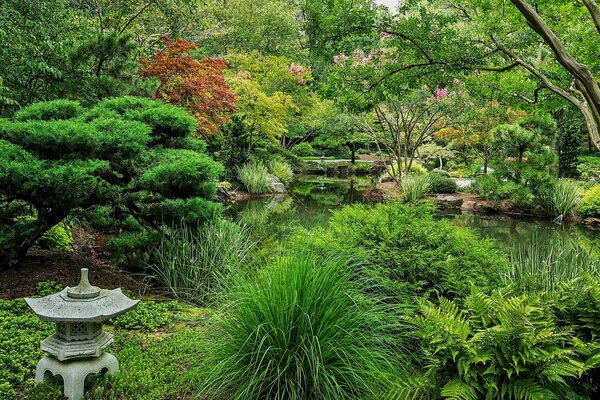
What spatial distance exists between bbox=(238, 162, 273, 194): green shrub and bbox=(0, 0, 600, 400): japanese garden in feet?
17.3

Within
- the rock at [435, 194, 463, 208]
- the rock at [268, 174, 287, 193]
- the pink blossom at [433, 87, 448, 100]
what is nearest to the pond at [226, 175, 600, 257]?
the rock at [268, 174, 287, 193]

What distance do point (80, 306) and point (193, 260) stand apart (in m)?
2.40

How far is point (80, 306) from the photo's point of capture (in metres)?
2.45

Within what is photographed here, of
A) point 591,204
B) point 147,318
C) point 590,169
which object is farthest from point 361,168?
point 147,318

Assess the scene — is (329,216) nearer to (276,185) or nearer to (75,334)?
(276,185)

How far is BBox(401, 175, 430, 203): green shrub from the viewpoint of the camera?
14328 millimetres

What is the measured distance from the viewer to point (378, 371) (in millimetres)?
2396

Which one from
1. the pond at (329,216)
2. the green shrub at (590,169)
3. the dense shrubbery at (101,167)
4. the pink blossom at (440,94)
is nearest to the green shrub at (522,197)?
the pond at (329,216)

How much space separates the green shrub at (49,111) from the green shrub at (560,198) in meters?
12.4

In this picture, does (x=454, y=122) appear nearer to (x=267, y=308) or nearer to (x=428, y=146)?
(x=428, y=146)

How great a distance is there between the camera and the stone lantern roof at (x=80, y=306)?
2.40m

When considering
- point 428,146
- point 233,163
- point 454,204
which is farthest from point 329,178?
point 454,204

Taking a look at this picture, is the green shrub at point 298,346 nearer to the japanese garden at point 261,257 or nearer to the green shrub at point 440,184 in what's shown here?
the japanese garden at point 261,257

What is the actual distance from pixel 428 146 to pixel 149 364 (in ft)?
63.7
